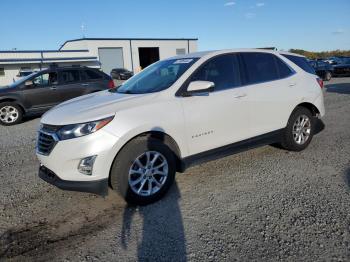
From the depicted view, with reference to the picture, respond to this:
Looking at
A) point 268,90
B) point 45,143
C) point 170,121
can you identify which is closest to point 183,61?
point 170,121

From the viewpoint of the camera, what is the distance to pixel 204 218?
3404mm

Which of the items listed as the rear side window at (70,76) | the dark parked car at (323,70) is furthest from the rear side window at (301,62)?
the dark parked car at (323,70)

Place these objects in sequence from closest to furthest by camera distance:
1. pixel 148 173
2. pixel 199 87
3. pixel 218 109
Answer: pixel 148 173 < pixel 199 87 < pixel 218 109

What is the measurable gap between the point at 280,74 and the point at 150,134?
261cm

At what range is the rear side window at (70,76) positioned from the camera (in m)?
10.3

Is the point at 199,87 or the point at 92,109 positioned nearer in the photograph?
the point at 92,109

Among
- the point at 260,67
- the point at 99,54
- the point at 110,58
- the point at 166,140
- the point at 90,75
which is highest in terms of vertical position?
the point at 99,54

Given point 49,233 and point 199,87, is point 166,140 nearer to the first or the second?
point 199,87

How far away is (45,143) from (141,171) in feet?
3.84

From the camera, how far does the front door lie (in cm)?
400

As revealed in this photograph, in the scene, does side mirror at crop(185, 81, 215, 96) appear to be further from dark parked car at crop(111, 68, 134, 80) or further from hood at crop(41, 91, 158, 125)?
dark parked car at crop(111, 68, 134, 80)

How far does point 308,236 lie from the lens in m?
2.97

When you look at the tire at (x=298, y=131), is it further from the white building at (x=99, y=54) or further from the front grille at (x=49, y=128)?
the white building at (x=99, y=54)

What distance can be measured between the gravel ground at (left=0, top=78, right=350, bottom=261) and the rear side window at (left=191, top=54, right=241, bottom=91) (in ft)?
4.38
